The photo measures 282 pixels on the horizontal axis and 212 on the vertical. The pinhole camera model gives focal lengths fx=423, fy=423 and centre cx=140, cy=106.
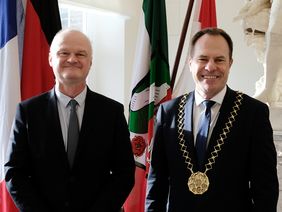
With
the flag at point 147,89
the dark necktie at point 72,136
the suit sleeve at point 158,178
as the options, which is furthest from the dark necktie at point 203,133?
the flag at point 147,89

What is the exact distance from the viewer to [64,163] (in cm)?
148

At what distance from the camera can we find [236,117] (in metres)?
1.42

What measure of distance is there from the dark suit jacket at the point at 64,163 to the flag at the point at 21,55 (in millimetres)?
552

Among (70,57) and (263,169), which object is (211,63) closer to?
(263,169)

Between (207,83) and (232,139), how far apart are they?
0.20 m

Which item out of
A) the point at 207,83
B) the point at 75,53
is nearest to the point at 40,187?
the point at 75,53

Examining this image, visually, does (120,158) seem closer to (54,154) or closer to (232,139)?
(54,154)

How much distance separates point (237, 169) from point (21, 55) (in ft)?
4.20

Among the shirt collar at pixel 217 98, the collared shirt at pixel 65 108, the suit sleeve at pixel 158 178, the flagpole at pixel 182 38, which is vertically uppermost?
the flagpole at pixel 182 38

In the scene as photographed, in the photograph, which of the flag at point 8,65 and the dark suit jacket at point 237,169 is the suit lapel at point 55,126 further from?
the flag at point 8,65

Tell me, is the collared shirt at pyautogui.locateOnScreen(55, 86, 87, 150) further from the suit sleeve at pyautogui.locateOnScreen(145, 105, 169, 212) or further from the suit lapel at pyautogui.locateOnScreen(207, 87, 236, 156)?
the suit lapel at pyautogui.locateOnScreen(207, 87, 236, 156)

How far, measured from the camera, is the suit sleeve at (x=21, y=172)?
144 cm

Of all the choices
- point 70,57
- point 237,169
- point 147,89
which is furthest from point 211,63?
point 147,89

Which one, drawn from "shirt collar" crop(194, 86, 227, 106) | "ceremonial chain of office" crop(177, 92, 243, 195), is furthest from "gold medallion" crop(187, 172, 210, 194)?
"shirt collar" crop(194, 86, 227, 106)
